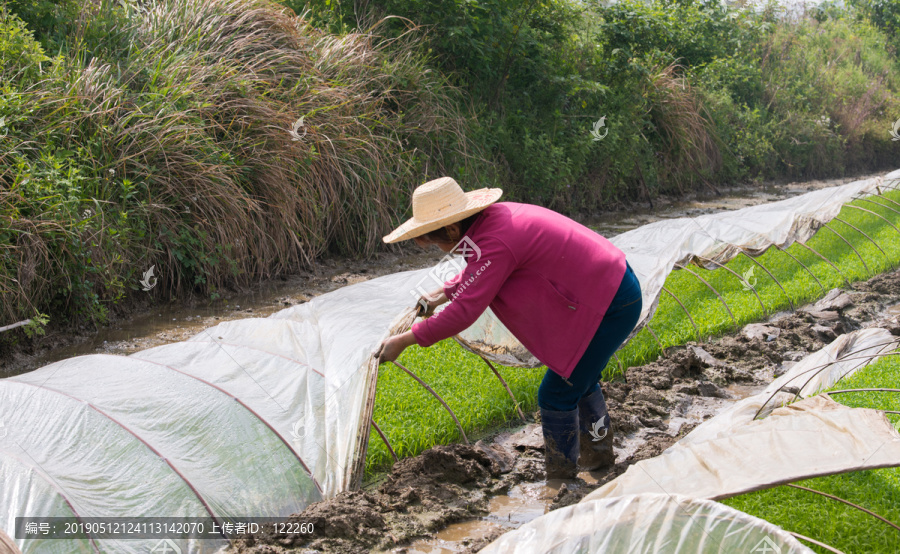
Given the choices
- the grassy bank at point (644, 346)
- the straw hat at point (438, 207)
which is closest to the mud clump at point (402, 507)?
the grassy bank at point (644, 346)

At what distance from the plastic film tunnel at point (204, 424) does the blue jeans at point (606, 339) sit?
3.13ft

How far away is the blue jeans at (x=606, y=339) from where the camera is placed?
360 centimetres

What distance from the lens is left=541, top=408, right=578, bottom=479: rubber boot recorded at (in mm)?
3945

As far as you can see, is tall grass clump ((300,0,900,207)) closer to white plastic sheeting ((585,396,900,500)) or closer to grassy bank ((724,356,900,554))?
grassy bank ((724,356,900,554))

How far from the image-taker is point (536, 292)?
11.4 ft

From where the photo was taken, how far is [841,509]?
335cm

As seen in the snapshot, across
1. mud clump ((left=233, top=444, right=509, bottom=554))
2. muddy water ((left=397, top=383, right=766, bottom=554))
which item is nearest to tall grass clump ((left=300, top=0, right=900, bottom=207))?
muddy water ((left=397, top=383, right=766, bottom=554))

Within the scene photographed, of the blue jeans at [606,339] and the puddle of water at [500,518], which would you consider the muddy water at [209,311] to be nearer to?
the puddle of water at [500,518]

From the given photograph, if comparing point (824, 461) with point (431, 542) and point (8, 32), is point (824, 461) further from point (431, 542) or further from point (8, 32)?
point (8, 32)

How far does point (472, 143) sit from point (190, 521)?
9415mm

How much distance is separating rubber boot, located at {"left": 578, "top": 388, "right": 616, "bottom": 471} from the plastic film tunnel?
3.49 feet

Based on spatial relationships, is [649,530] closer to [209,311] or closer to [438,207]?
[438,207]

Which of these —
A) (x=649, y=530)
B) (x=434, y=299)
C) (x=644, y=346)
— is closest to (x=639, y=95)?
(x=644, y=346)

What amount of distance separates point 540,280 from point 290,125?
21.0 ft
